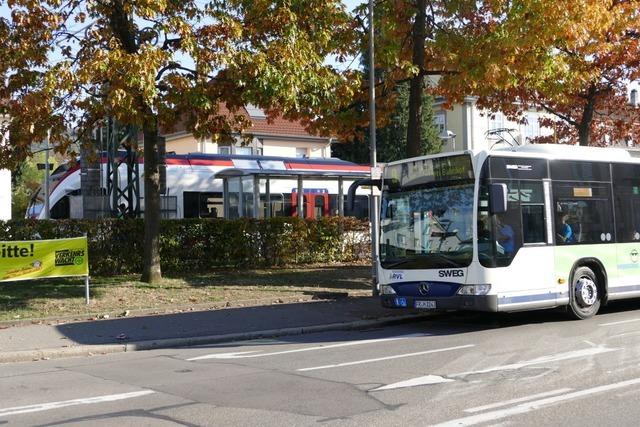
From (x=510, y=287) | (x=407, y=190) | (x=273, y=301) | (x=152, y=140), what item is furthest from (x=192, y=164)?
(x=510, y=287)

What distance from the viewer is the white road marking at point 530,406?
5993 mm

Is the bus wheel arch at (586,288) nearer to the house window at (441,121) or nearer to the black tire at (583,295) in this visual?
the black tire at (583,295)

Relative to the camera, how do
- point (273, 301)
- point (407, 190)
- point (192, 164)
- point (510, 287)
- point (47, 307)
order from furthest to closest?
point (192, 164) → point (273, 301) → point (47, 307) → point (407, 190) → point (510, 287)

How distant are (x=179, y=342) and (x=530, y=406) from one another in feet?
20.8

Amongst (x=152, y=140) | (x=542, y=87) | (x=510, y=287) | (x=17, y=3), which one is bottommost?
(x=510, y=287)

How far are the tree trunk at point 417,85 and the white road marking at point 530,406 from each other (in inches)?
430

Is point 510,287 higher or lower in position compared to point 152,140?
lower

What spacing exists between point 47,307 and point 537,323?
357 inches

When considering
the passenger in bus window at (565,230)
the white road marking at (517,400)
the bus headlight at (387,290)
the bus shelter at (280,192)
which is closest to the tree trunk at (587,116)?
the bus shelter at (280,192)

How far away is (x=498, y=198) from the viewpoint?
11016 mm

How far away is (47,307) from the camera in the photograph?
45.1 ft

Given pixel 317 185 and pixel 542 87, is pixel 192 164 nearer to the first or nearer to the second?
pixel 317 185

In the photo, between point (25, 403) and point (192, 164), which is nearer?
point (25, 403)

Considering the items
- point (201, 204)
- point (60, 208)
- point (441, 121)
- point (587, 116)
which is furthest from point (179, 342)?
point (441, 121)
